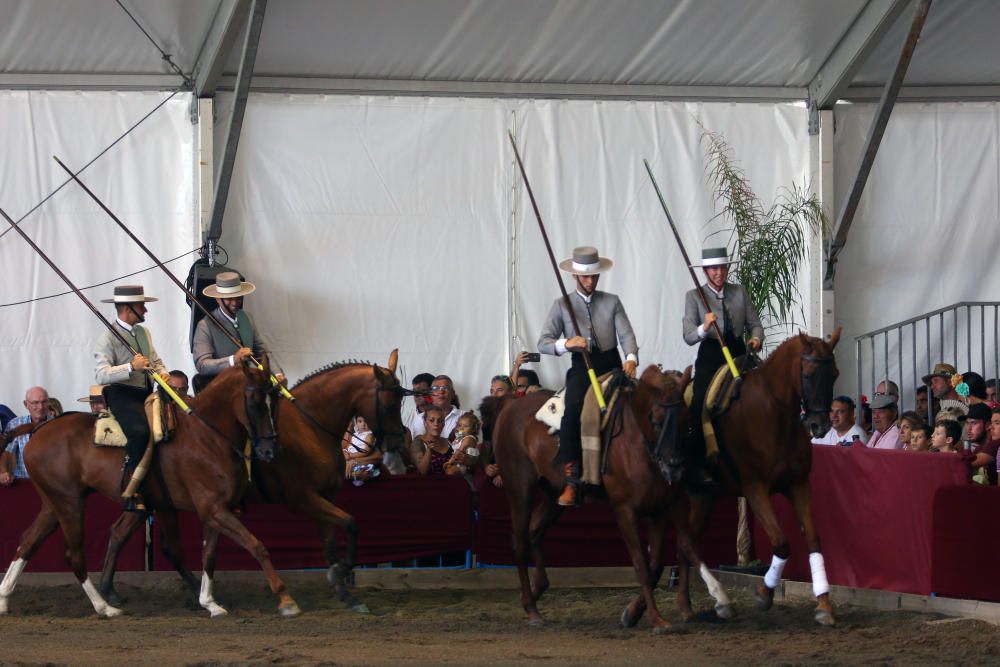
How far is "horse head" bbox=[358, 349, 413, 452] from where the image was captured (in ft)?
31.8

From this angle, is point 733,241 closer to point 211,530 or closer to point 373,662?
point 211,530

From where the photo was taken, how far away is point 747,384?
8.99 meters

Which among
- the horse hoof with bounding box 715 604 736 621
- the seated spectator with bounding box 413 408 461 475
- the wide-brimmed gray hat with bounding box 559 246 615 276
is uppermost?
the wide-brimmed gray hat with bounding box 559 246 615 276

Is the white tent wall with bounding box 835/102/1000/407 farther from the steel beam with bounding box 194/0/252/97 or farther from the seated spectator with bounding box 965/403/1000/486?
the steel beam with bounding box 194/0/252/97

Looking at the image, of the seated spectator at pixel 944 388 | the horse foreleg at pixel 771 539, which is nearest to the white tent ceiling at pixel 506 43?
the seated spectator at pixel 944 388

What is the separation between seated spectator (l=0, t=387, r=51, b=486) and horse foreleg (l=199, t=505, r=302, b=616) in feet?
8.79

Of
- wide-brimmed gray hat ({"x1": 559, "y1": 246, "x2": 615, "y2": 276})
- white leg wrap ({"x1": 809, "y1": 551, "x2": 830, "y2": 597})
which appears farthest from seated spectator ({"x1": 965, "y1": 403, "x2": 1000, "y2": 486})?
wide-brimmed gray hat ({"x1": 559, "y1": 246, "x2": 615, "y2": 276})

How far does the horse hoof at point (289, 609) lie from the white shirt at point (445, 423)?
10.6 feet

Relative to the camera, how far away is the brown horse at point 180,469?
30.5 feet

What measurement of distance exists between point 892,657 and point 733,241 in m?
8.74

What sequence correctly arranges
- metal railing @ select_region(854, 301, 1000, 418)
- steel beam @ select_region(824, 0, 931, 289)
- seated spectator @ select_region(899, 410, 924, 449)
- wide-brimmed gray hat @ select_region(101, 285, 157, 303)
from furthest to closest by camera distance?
1. metal railing @ select_region(854, 301, 1000, 418)
2. steel beam @ select_region(824, 0, 931, 289)
3. seated spectator @ select_region(899, 410, 924, 449)
4. wide-brimmed gray hat @ select_region(101, 285, 157, 303)

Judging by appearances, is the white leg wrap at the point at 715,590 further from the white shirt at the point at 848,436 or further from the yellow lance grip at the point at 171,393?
the yellow lance grip at the point at 171,393

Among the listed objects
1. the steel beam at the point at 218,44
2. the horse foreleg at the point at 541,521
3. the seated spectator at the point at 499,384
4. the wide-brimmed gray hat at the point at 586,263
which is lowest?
the horse foreleg at the point at 541,521

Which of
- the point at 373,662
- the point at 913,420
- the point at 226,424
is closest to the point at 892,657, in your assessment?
the point at 373,662
